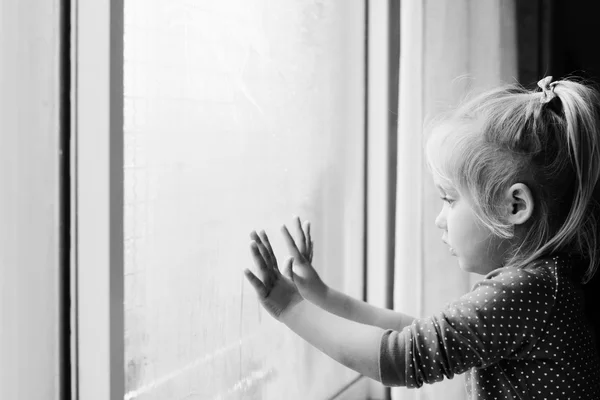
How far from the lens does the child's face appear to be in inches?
36.7

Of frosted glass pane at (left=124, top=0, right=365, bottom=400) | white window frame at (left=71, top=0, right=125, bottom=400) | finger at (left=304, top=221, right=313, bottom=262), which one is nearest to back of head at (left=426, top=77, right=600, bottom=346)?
finger at (left=304, top=221, right=313, bottom=262)

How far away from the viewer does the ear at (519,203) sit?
35.1 inches

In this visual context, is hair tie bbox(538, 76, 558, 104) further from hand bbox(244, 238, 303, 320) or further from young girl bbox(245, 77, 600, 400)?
hand bbox(244, 238, 303, 320)

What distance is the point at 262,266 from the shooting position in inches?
34.0

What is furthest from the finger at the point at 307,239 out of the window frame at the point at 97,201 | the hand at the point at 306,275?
the window frame at the point at 97,201

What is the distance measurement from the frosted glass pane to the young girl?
0.54 feet

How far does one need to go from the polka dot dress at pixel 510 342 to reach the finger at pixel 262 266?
0.58 feet

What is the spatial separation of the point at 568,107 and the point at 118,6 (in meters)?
0.65

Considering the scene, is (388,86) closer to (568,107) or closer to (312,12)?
(312,12)

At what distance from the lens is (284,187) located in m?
1.30

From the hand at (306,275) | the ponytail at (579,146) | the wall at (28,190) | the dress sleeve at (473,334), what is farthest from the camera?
the hand at (306,275)

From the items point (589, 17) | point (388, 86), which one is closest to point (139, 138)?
point (388, 86)

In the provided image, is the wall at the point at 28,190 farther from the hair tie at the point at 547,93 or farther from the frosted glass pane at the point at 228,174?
the hair tie at the point at 547,93

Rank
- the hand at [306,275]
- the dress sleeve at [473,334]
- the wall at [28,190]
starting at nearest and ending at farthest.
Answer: the wall at [28,190], the dress sleeve at [473,334], the hand at [306,275]
